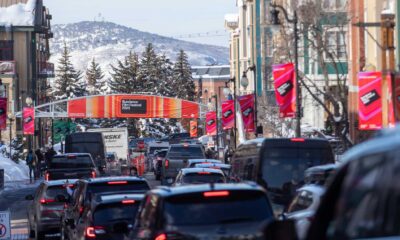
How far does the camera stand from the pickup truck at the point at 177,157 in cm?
4594

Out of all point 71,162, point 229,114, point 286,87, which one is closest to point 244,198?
point 286,87

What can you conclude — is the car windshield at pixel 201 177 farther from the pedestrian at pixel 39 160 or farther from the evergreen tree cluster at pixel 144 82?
the evergreen tree cluster at pixel 144 82

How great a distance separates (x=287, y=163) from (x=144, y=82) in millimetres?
112470

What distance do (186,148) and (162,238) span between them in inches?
1490

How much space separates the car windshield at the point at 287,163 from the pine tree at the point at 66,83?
379 ft

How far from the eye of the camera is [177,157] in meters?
47.4

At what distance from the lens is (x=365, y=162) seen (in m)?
4.22

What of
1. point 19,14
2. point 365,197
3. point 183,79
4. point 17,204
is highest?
point 19,14

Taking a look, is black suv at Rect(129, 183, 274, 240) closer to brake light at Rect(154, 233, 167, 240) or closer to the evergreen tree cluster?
brake light at Rect(154, 233, 167, 240)

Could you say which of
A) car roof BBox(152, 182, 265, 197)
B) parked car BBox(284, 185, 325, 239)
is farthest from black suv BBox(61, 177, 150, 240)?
car roof BBox(152, 182, 265, 197)

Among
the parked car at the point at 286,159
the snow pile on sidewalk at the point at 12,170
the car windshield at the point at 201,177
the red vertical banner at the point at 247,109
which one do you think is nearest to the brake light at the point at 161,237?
the parked car at the point at 286,159

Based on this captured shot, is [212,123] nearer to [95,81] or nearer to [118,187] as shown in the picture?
[118,187]

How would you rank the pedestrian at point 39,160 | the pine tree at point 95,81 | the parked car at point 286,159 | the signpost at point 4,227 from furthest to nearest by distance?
1. the pine tree at point 95,81
2. the pedestrian at point 39,160
3. the parked car at point 286,159
4. the signpost at point 4,227

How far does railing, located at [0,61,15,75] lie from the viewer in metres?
92.4
